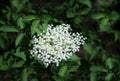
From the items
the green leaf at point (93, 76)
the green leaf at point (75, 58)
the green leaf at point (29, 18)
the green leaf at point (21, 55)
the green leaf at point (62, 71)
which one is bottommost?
the green leaf at point (93, 76)

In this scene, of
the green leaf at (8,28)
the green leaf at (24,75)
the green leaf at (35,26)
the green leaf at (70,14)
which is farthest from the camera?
the green leaf at (70,14)

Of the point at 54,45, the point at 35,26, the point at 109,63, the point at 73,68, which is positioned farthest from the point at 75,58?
the point at 35,26

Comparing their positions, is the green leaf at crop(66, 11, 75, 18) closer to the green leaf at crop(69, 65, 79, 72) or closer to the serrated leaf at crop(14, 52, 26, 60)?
the green leaf at crop(69, 65, 79, 72)

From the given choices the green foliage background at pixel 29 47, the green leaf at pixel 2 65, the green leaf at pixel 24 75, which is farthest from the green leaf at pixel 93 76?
the green leaf at pixel 2 65

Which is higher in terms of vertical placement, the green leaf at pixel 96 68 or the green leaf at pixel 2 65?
the green leaf at pixel 2 65

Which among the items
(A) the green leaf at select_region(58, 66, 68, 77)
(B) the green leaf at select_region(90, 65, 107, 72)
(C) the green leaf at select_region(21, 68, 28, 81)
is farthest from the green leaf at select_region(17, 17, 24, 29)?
(B) the green leaf at select_region(90, 65, 107, 72)

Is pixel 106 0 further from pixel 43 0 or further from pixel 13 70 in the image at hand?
pixel 13 70

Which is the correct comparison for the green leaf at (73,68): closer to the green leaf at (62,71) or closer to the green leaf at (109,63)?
the green leaf at (62,71)

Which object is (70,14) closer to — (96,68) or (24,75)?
(96,68)
